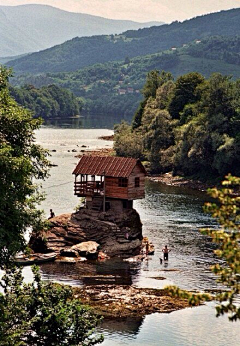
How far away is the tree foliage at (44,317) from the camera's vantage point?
42.0 m

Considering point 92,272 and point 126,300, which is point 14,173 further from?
point 92,272

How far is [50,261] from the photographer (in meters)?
75.9

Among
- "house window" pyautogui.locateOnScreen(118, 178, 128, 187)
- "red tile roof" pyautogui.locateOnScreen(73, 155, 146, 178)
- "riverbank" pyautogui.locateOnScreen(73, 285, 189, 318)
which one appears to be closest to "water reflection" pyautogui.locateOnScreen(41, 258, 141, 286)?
"riverbank" pyautogui.locateOnScreen(73, 285, 189, 318)

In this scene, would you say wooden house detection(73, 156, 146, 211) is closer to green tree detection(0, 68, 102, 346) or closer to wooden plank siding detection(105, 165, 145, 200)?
wooden plank siding detection(105, 165, 145, 200)

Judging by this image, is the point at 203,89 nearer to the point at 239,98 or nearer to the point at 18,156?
the point at 239,98

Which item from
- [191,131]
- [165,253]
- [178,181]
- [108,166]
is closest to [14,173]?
[165,253]

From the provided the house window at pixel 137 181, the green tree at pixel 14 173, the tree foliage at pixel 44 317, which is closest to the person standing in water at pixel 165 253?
the house window at pixel 137 181

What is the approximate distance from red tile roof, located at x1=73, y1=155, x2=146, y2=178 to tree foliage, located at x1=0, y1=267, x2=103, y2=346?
40.4m

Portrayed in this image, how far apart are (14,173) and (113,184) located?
39707mm

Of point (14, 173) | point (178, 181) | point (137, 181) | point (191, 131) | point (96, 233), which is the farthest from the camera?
point (191, 131)

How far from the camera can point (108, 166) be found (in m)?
86.8

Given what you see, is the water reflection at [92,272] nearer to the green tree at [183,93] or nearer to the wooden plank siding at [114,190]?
the wooden plank siding at [114,190]

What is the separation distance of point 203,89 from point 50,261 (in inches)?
3590

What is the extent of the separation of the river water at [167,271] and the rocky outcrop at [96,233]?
10.4ft
